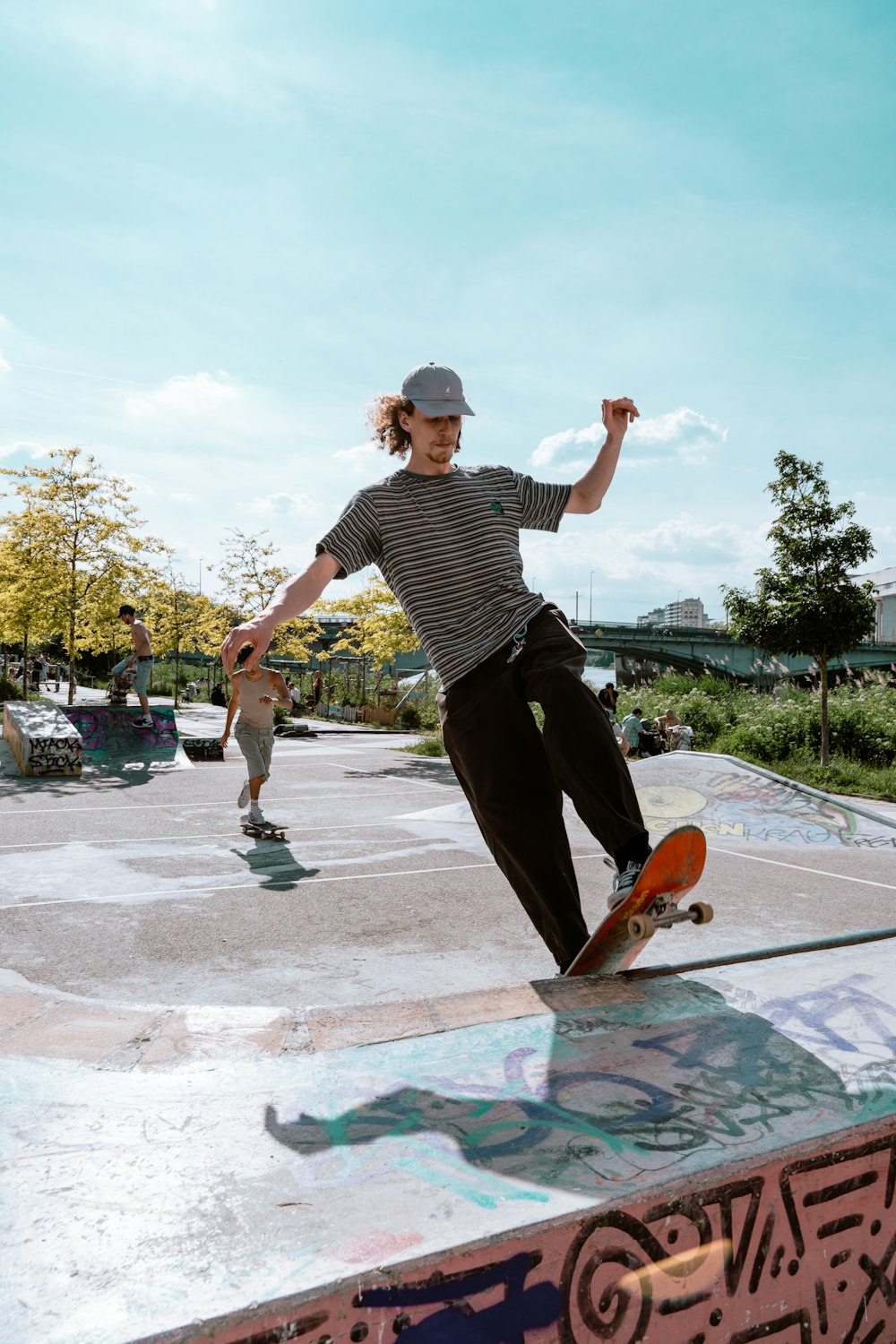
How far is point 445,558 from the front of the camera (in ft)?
9.87

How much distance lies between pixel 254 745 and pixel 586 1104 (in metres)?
7.38

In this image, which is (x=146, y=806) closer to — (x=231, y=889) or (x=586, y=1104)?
(x=231, y=889)

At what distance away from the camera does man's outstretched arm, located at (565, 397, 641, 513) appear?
129 inches

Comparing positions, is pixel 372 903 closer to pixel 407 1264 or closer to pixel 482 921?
pixel 482 921

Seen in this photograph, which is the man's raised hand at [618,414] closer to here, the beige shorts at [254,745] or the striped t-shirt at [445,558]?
the striped t-shirt at [445,558]

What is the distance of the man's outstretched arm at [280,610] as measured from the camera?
8.34 ft

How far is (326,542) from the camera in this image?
9.52 feet

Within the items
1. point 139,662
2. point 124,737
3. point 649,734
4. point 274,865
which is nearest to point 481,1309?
point 274,865

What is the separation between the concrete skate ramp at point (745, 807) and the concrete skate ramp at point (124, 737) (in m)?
8.59

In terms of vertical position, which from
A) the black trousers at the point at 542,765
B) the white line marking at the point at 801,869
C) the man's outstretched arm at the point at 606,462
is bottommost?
the white line marking at the point at 801,869

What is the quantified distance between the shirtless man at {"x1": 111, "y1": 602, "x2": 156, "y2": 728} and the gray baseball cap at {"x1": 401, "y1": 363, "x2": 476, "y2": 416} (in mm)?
11869

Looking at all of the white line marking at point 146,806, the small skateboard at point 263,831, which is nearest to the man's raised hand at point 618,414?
the small skateboard at point 263,831

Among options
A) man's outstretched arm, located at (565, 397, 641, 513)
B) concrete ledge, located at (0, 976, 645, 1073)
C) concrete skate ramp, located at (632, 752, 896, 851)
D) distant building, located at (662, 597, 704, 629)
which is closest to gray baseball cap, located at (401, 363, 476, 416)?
man's outstretched arm, located at (565, 397, 641, 513)

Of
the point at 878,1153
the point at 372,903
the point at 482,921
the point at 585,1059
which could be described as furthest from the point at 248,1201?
the point at 372,903
